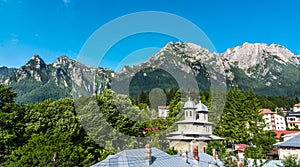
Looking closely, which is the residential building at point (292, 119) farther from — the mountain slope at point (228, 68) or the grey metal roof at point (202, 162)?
the grey metal roof at point (202, 162)

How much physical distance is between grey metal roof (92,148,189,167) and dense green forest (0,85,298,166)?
142 inches

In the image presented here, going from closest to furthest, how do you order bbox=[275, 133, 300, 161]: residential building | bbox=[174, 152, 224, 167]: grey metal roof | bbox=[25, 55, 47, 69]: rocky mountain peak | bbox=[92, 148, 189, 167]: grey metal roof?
bbox=[92, 148, 189, 167]: grey metal roof
bbox=[174, 152, 224, 167]: grey metal roof
bbox=[275, 133, 300, 161]: residential building
bbox=[25, 55, 47, 69]: rocky mountain peak

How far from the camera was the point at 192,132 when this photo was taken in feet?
91.7

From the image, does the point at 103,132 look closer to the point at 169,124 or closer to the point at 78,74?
the point at 78,74

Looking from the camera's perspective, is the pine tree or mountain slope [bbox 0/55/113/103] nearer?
mountain slope [bbox 0/55/113/103]

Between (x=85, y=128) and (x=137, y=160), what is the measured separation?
430 inches

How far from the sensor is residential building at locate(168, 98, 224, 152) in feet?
89.6

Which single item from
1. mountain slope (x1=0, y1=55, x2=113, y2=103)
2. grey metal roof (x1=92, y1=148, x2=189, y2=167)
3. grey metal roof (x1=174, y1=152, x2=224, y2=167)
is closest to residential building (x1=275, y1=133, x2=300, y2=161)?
grey metal roof (x1=174, y1=152, x2=224, y2=167)

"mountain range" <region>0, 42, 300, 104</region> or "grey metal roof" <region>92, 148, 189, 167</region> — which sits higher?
"mountain range" <region>0, 42, 300, 104</region>

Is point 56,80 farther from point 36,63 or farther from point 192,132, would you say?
point 192,132

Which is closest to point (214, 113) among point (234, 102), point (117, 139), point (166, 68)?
point (234, 102)

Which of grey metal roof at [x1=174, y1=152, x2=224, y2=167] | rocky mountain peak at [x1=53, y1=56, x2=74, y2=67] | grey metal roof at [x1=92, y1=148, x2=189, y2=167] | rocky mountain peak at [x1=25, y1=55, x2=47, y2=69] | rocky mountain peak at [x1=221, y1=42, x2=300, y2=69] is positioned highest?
rocky mountain peak at [x1=221, y1=42, x2=300, y2=69]

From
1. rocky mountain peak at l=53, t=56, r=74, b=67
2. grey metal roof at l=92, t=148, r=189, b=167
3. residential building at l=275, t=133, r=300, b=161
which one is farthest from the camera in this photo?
rocky mountain peak at l=53, t=56, r=74, b=67

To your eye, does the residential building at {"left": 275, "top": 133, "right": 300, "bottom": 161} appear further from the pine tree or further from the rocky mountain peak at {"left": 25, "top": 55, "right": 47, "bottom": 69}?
the rocky mountain peak at {"left": 25, "top": 55, "right": 47, "bottom": 69}
